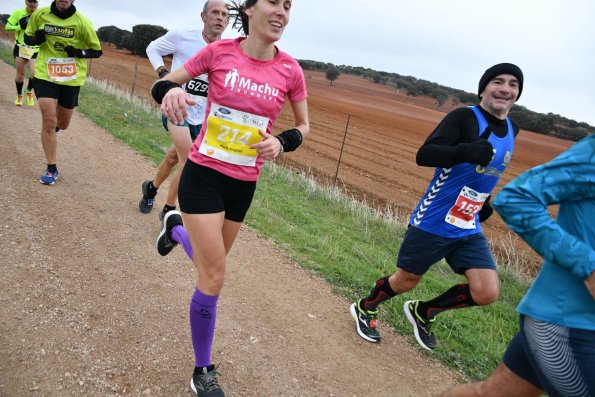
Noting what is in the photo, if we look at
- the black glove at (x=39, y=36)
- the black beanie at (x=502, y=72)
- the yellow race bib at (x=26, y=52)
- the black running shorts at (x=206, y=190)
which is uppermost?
the black beanie at (x=502, y=72)

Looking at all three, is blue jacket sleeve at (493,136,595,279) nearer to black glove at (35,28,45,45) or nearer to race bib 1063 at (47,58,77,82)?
race bib 1063 at (47,58,77,82)

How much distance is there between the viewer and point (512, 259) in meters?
8.06

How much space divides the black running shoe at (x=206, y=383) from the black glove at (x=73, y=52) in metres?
4.78

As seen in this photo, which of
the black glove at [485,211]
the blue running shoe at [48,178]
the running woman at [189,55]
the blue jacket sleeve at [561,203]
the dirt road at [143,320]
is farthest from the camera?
the blue running shoe at [48,178]

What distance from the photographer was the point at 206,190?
265 cm

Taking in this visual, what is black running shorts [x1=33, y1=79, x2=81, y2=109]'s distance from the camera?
5695 millimetres

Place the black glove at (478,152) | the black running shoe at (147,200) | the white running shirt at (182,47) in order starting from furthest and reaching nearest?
the black running shoe at (147,200)
the white running shirt at (182,47)
the black glove at (478,152)

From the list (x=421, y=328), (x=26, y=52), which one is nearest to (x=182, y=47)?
(x=421, y=328)

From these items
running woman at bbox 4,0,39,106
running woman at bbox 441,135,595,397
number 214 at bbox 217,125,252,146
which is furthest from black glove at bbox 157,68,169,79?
running woman at bbox 4,0,39,106

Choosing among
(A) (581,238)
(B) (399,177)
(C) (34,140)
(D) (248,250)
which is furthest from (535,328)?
(B) (399,177)

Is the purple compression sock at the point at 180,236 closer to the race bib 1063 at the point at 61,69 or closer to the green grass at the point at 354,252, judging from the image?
the green grass at the point at 354,252

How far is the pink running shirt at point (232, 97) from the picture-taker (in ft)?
8.68

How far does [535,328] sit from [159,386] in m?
2.14

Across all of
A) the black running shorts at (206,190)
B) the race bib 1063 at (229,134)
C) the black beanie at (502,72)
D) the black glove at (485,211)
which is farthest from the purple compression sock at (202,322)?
the black beanie at (502,72)
